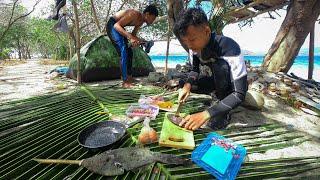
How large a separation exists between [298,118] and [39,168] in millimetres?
3181

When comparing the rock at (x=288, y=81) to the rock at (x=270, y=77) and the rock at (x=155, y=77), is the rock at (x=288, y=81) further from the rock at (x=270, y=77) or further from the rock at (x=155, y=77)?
the rock at (x=155, y=77)

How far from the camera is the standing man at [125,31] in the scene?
17.4ft

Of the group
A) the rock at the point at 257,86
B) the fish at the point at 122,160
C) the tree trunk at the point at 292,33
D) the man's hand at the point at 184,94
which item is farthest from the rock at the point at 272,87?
the fish at the point at 122,160

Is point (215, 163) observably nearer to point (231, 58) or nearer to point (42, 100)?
point (231, 58)

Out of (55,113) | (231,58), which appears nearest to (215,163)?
(231,58)

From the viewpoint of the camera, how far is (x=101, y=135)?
2.53 m

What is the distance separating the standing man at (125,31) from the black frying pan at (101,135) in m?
2.54

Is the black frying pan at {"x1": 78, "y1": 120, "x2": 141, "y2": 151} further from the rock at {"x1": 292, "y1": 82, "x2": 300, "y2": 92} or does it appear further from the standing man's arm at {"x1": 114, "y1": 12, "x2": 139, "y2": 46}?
the rock at {"x1": 292, "y1": 82, "x2": 300, "y2": 92}

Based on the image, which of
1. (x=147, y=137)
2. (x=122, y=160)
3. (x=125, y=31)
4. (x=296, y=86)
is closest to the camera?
(x=122, y=160)

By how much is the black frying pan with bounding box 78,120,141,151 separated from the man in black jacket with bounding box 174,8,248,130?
0.61 meters

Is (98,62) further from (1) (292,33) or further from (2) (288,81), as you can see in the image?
(1) (292,33)

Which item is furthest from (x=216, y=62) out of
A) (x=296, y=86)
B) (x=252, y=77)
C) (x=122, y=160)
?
(x=296, y=86)

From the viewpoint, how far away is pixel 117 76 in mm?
6836

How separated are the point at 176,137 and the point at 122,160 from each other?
576 millimetres
